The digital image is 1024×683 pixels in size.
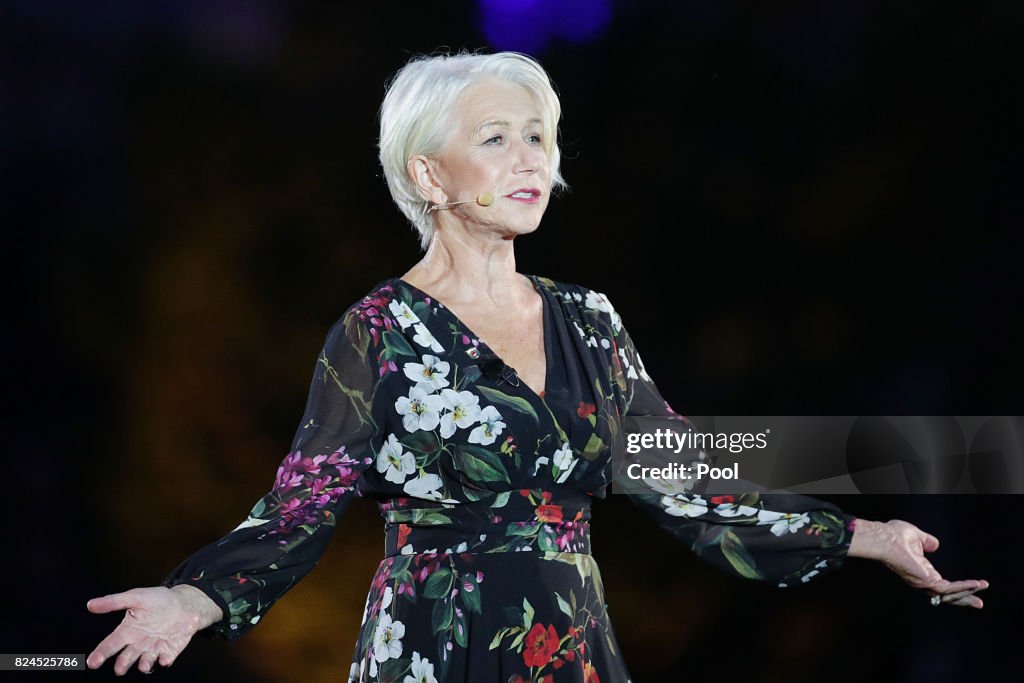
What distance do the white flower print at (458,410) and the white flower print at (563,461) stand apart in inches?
4.7

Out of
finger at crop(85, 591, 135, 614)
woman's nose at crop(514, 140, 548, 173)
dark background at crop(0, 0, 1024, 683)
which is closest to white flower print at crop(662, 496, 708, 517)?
woman's nose at crop(514, 140, 548, 173)

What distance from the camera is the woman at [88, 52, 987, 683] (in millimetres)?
1671

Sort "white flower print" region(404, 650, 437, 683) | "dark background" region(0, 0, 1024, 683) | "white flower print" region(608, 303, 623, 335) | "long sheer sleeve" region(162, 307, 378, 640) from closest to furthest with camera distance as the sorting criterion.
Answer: "long sheer sleeve" region(162, 307, 378, 640) < "white flower print" region(404, 650, 437, 683) < "white flower print" region(608, 303, 623, 335) < "dark background" region(0, 0, 1024, 683)

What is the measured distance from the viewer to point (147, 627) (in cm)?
143

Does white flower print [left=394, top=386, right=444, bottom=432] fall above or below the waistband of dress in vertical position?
above

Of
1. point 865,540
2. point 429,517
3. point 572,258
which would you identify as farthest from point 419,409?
point 572,258

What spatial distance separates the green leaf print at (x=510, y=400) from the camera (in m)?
1.74

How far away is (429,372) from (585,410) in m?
0.22

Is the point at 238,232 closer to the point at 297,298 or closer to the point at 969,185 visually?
the point at 297,298

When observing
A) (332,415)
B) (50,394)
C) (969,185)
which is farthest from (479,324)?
(969,185)

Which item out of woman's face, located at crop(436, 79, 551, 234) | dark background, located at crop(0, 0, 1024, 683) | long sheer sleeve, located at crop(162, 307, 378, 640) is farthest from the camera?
dark background, located at crop(0, 0, 1024, 683)

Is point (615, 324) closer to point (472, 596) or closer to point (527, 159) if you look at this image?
point (527, 159)

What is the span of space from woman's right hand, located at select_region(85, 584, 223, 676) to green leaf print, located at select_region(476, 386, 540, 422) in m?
0.48

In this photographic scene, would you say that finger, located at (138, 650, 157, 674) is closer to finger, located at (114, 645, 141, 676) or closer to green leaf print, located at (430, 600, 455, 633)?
finger, located at (114, 645, 141, 676)
